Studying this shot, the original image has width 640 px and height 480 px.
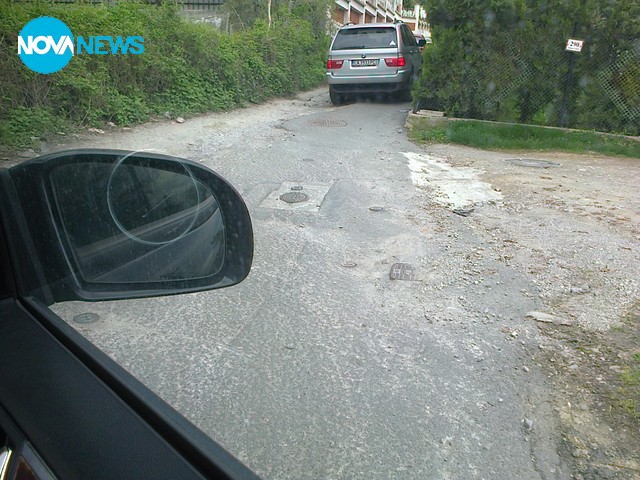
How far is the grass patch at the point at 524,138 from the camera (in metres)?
Answer: 9.58

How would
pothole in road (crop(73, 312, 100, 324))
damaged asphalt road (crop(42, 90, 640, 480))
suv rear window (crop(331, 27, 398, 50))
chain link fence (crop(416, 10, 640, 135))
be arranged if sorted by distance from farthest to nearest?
suv rear window (crop(331, 27, 398, 50)), chain link fence (crop(416, 10, 640, 135)), pothole in road (crop(73, 312, 100, 324)), damaged asphalt road (crop(42, 90, 640, 480))

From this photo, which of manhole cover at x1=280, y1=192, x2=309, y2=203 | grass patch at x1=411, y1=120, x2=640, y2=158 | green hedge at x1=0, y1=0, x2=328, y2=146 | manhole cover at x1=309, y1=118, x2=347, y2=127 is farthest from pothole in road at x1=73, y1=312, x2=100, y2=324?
manhole cover at x1=309, y1=118, x2=347, y2=127

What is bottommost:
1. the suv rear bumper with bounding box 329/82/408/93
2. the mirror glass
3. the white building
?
the suv rear bumper with bounding box 329/82/408/93

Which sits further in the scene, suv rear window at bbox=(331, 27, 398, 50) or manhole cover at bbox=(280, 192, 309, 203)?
suv rear window at bbox=(331, 27, 398, 50)

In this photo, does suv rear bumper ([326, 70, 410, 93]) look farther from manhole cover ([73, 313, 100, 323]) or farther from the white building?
manhole cover ([73, 313, 100, 323])

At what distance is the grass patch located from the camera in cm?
958

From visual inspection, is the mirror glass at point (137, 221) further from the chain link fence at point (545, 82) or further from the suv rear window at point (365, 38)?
the suv rear window at point (365, 38)

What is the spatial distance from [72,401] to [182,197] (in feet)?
3.07

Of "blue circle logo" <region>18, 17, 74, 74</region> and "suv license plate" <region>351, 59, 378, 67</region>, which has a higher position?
"blue circle logo" <region>18, 17, 74, 74</region>

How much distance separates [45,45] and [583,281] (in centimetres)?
798

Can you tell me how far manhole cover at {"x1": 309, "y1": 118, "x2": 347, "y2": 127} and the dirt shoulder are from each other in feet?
10.2

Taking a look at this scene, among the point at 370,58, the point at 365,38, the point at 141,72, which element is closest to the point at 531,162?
the point at 370,58

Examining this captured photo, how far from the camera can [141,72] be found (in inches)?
403

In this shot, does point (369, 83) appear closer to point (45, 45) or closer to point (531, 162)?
point (531, 162)
